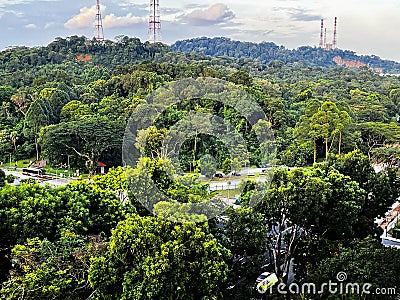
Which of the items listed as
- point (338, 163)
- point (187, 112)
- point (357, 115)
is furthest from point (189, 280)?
point (357, 115)

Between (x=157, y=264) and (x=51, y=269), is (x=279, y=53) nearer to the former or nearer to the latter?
(x=51, y=269)

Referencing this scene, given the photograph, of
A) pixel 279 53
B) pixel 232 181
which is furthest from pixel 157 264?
pixel 279 53

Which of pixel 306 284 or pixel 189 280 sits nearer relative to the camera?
pixel 189 280

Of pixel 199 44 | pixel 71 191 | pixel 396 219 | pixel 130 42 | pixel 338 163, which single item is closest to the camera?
pixel 71 191

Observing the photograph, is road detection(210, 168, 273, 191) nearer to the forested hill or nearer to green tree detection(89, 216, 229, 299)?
green tree detection(89, 216, 229, 299)

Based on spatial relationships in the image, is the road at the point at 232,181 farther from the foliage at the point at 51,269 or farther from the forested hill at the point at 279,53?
the forested hill at the point at 279,53

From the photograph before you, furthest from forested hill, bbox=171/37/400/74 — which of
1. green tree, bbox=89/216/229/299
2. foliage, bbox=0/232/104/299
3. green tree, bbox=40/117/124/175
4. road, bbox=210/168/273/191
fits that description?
green tree, bbox=89/216/229/299

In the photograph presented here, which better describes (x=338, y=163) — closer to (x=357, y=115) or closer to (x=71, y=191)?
(x=71, y=191)

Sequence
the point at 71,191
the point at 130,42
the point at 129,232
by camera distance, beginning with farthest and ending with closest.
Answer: the point at 130,42 < the point at 71,191 < the point at 129,232
